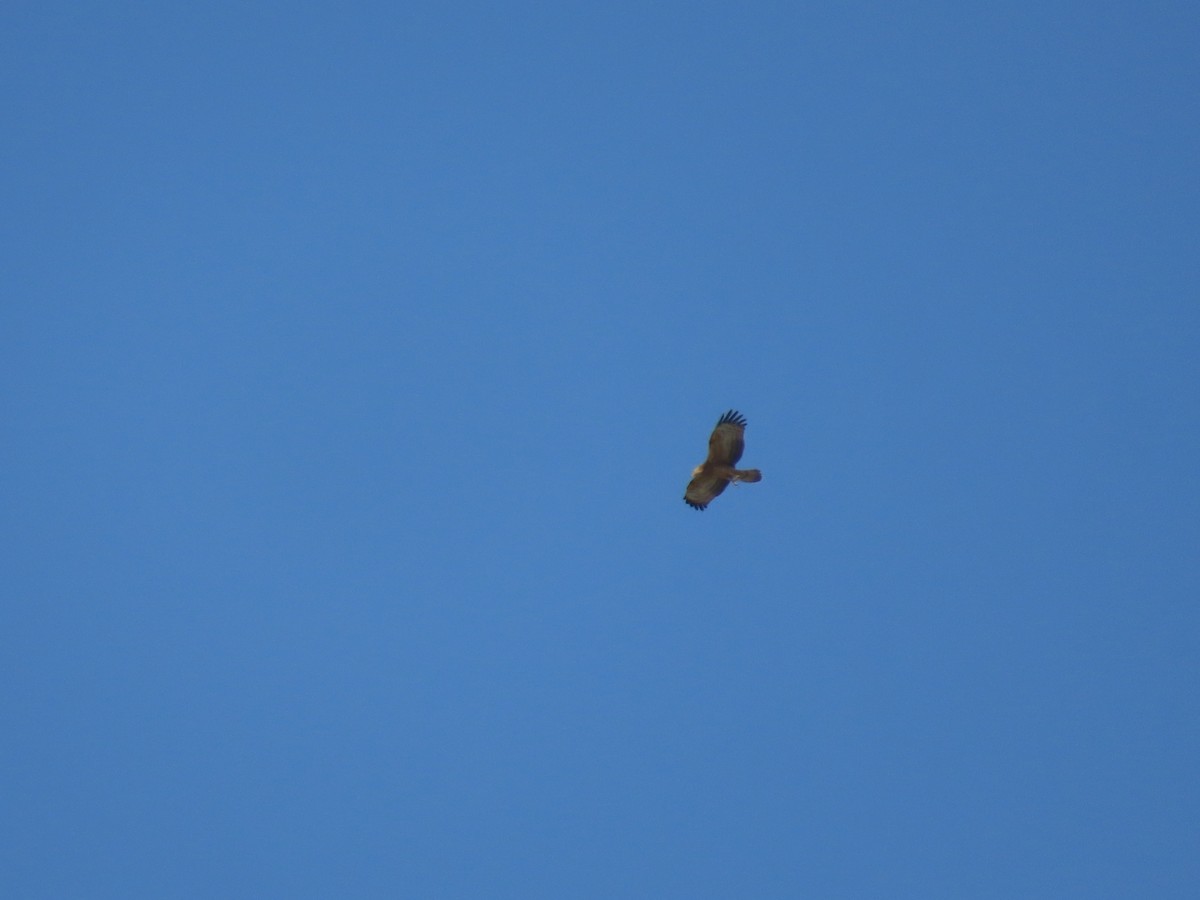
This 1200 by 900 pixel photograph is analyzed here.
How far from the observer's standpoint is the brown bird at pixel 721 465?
75.5 feet

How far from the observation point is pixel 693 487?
23.3 m

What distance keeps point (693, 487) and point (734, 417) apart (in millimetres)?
1335

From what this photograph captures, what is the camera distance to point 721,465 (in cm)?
2323

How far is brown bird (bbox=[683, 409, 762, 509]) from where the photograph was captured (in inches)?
906

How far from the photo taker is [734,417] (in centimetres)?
2316
